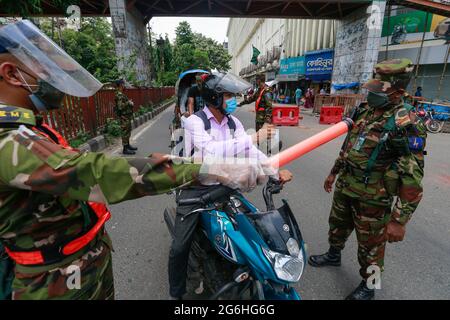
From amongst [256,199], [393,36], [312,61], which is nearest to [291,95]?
[312,61]

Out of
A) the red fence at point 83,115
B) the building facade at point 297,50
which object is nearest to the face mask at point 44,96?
the red fence at point 83,115

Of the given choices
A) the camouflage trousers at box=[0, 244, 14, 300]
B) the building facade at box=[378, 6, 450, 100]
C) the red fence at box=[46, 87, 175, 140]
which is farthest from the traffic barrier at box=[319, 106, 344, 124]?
the camouflage trousers at box=[0, 244, 14, 300]

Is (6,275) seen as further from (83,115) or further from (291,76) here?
(291,76)

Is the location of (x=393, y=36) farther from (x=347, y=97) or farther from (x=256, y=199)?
(x=256, y=199)

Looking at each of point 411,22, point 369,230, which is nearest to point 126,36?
point 369,230

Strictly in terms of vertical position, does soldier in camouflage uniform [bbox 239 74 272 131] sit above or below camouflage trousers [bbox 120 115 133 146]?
above

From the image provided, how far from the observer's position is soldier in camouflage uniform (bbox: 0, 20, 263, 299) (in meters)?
0.79

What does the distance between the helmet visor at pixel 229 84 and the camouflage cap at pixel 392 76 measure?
3.19ft

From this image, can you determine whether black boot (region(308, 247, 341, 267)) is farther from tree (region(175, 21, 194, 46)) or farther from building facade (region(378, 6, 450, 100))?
tree (region(175, 21, 194, 46))

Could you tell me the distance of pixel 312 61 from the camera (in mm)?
18328

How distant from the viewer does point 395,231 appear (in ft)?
5.94

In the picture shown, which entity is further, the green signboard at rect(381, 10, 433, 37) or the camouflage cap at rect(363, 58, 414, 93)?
the green signboard at rect(381, 10, 433, 37)

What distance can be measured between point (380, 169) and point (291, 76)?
71.7ft

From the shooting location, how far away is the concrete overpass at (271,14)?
12.5 metres
